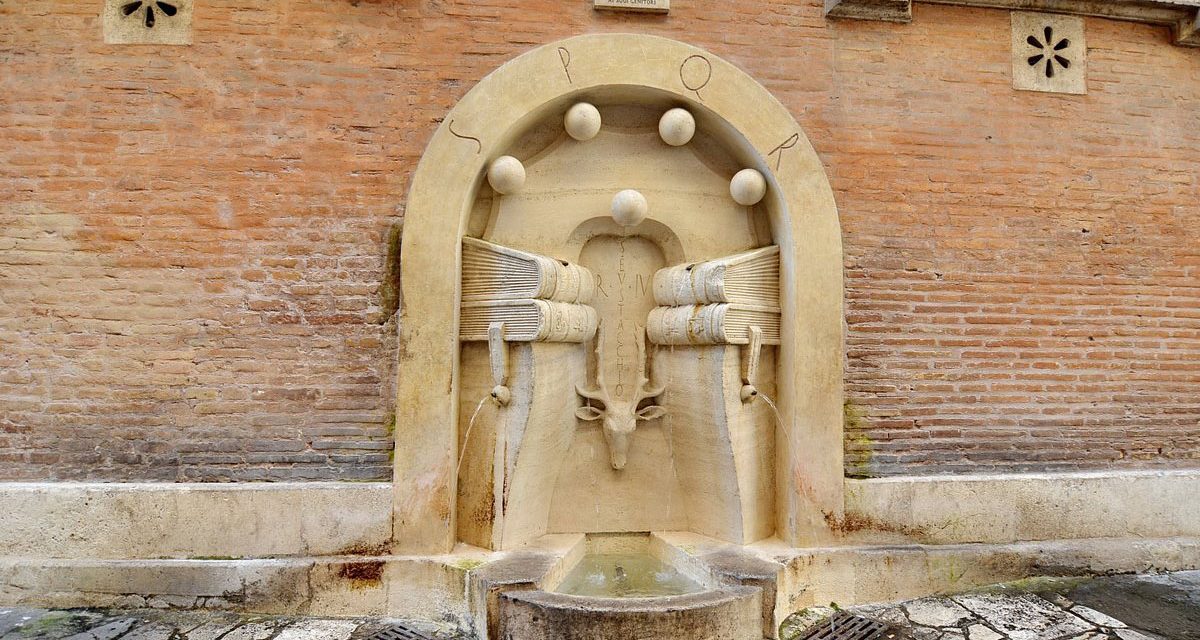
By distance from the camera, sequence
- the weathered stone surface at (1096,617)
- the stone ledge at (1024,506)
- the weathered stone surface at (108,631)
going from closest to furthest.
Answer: the weathered stone surface at (108,631) < the weathered stone surface at (1096,617) < the stone ledge at (1024,506)

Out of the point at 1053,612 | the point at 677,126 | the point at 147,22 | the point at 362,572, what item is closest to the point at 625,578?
the point at 362,572

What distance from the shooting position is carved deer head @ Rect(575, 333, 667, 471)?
400 centimetres

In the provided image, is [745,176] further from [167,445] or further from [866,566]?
[167,445]

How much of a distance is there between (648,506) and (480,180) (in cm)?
218

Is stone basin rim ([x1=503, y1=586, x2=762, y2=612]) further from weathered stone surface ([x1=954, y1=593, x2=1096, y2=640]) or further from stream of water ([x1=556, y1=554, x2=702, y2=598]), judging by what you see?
weathered stone surface ([x1=954, y1=593, x2=1096, y2=640])

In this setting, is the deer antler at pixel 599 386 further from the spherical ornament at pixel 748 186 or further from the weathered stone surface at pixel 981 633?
the weathered stone surface at pixel 981 633

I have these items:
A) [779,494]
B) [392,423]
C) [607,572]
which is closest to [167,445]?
[392,423]

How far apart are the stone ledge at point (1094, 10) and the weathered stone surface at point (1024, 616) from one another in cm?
333

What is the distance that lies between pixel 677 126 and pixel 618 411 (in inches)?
66.7

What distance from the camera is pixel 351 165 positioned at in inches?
145

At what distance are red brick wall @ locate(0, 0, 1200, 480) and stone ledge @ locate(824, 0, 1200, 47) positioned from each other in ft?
0.32

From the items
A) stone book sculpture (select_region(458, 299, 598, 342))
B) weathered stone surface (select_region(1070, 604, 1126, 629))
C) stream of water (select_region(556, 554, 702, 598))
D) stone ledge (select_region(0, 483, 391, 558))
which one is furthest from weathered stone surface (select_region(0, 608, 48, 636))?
weathered stone surface (select_region(1070, 604, 1126, 629))

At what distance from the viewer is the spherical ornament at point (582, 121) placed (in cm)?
383

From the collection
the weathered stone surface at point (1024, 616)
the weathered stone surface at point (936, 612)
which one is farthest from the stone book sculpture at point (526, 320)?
the weathered stone surface at point (1024, 616)
